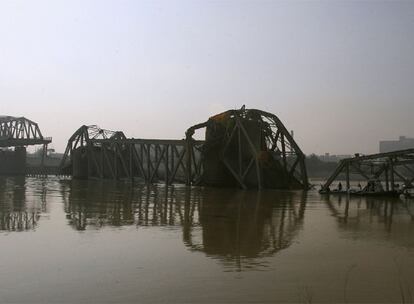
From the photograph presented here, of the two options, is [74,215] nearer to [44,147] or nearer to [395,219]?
[395,219]

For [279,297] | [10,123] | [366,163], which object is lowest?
[279,297]

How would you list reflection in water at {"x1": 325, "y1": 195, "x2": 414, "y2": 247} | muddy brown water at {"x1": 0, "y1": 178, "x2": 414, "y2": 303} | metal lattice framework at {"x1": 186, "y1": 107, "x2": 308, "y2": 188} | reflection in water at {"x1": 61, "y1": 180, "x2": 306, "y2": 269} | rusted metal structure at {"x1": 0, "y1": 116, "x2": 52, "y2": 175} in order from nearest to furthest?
muddy brown water at {"x1": 0, "y1": 178, "x2": 414, "y2": 303}, reflection in water at {"x1": 61, "y1": 180, "x2": 306, "y2": 269}, reflection in water at {"x1": 325, "y1": 195, "x2": 414, "y2": 247}, metal lattice framework at {"x1": 186, "y1": 107, "x2": 308, "y2": 188}, rusted metal structure at {"x1": 0, "y1": 116, "x2": 52, "y2": 175}

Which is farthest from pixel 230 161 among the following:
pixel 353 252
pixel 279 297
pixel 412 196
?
pixel 279 297

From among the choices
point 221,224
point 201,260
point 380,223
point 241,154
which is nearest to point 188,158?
point 241,154

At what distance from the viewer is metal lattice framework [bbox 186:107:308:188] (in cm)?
4338

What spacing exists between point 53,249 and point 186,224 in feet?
20.5

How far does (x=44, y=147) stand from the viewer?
103 meters

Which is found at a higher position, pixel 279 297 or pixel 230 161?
pixel 230 161

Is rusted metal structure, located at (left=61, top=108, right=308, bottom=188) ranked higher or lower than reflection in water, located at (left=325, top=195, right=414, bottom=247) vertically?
higher

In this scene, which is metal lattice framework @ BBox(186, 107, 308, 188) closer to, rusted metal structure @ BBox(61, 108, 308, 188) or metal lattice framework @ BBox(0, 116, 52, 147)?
rusted metal structure @ BBox(61, 108, 308, 188)

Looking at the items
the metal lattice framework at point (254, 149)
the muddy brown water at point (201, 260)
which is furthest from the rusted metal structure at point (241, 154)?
the muddy brown water at point (201, 260)

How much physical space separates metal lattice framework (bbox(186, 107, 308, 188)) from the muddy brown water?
24460 mm

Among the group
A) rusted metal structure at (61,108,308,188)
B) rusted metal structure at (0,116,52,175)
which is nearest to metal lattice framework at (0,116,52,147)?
rusted metal structure at (0,116,52,175)

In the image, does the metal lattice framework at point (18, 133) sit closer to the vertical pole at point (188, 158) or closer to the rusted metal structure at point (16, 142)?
the rusted metal structure at point (16, 142)
